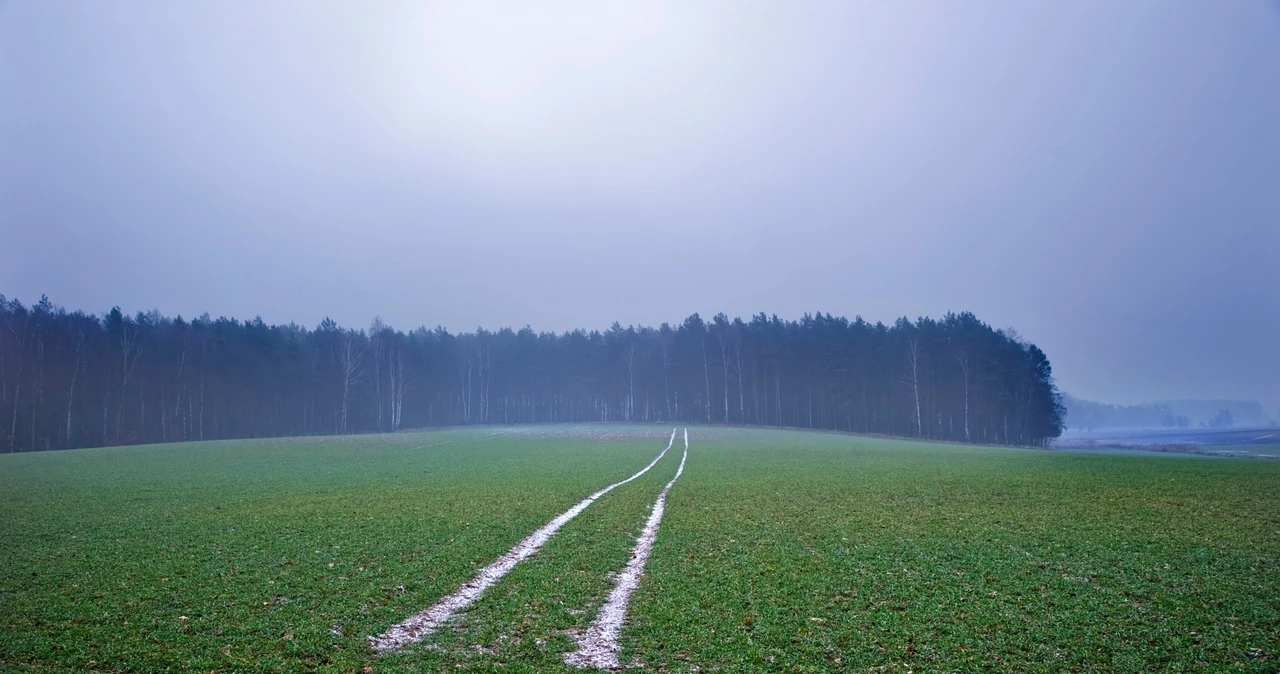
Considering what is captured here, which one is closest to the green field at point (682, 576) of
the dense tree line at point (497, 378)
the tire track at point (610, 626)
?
the tire track at point (610, 626)

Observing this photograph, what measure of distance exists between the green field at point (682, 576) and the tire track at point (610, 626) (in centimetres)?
20

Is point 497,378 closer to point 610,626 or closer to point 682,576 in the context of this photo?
point 682,576

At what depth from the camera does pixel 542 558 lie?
1309cm

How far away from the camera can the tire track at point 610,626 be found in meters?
7.77

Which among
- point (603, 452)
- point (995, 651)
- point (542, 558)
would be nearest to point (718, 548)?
point (542, 558)

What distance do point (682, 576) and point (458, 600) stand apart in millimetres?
4023

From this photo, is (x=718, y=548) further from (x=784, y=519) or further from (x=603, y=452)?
(x=603, y=452)

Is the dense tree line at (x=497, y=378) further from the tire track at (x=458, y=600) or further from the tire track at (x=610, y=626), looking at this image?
the tire track at (x=610, y=626)

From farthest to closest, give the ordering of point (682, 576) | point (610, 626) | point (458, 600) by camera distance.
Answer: point (682, 576), point (458, 600), point (610, 626)

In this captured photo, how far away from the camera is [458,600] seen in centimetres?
1020

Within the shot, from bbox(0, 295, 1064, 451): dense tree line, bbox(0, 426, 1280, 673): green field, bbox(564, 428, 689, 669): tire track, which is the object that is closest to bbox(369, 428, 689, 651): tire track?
bbox(0, 426, 1280, 673): green field

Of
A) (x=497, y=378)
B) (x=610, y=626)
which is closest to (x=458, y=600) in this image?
(x=610, y=626)

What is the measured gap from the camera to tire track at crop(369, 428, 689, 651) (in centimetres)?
842

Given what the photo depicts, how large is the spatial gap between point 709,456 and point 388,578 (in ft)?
105
